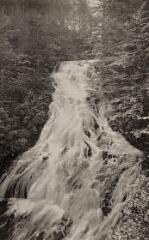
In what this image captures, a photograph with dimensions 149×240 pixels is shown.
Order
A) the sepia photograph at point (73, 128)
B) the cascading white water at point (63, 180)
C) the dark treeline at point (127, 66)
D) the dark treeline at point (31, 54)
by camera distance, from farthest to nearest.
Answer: the dark treeline at point (31, 54), the dark treeline at point (127, 66), the sepia photograph at point (73, 128), the cascading white water at point (63, 180)

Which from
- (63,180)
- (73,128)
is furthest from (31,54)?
(63,180)

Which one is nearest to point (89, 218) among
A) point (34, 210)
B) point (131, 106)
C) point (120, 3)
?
point (34, 210)

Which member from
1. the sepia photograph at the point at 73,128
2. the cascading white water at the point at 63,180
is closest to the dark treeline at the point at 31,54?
the sepia photograph at the point at 73,128

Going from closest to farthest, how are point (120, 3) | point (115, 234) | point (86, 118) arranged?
1. point (115, 234)
2. point (86, 118)
3. point (120, 3)

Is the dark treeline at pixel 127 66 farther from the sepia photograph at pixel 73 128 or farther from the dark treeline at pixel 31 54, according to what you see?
the dark treeline at pixel 31 54

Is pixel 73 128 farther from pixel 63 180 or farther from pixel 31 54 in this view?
pixel 31 54

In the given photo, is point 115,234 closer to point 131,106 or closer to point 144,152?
point 144,152
